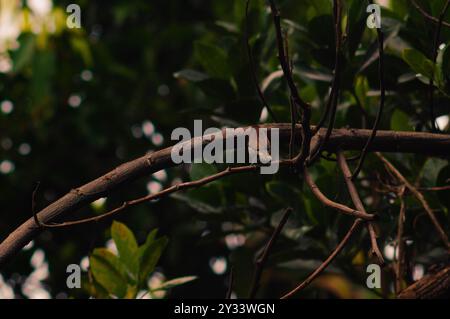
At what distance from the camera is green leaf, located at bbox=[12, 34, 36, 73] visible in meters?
2.83

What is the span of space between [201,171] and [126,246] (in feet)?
0.65

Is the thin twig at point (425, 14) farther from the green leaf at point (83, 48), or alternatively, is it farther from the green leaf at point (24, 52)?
the green leaf at point (83, 48)

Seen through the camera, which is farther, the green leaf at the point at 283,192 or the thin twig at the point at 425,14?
the green leaf at the point at 283,192

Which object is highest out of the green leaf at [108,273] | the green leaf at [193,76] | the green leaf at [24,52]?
the green leaf at [24,52]

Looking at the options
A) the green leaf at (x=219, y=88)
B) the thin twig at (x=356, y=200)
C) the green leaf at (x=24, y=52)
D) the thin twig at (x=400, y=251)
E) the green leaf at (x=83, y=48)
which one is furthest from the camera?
the green leaf at (x=83, y=48)

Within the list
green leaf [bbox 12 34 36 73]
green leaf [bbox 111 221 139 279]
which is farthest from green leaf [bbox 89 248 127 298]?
green leaf [bbox 12 34 36 73]

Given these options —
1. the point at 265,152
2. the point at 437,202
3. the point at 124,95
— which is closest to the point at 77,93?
the point at 124,95

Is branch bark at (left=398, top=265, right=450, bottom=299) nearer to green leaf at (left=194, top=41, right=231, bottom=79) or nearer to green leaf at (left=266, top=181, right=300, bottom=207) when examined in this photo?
green leaf at (left=266, top=181, right=300, bottom=207)

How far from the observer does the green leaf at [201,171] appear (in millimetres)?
1479

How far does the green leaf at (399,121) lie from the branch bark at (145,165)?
306mm

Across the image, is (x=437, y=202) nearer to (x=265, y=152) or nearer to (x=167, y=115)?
(x=265, y=152)

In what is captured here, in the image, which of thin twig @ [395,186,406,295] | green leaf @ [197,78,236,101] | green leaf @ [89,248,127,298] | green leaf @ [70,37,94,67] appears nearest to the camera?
thin twig @ [395,186,406,295]

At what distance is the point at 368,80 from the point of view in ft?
5.10

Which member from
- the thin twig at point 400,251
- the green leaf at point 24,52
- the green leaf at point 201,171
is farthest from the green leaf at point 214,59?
the green leaf at point 24,52
